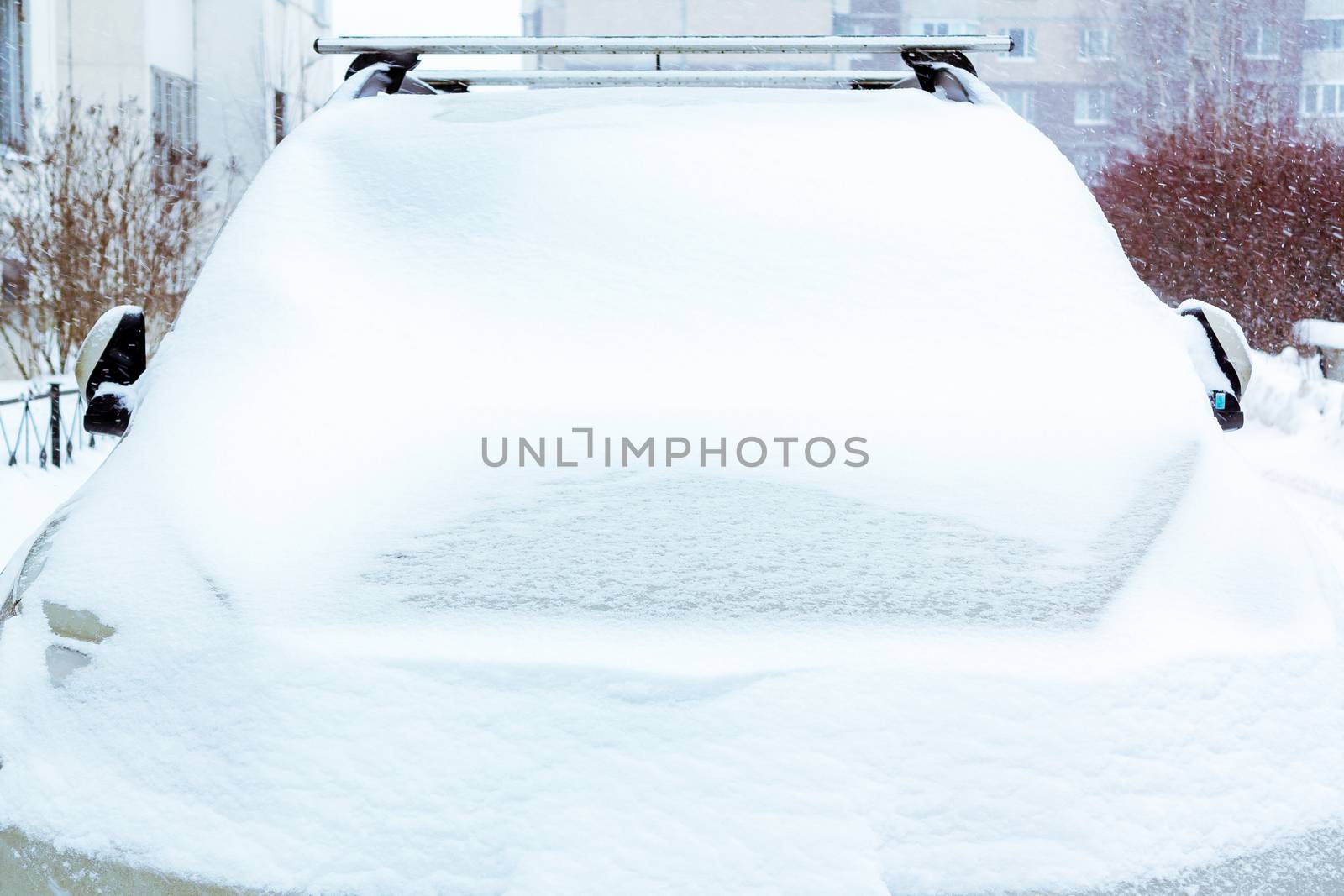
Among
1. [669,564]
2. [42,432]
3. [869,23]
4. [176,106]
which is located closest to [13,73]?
[42,432]

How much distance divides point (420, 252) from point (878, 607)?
45.4 inches

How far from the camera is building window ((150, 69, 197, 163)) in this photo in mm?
20047

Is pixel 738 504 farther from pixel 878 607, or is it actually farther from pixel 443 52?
pixel 443 52

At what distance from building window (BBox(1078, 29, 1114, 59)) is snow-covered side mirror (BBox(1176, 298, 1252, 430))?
52.2 metres

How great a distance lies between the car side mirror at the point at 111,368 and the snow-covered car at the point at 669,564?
15 millimetres

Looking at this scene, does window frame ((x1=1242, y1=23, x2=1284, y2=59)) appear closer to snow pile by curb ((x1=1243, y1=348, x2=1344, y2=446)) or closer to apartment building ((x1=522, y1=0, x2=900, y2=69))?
apartment building ((x1=522, y1=0, x2=900, y2=69))

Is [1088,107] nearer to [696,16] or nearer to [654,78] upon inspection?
[696,16]

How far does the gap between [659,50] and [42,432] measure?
6.79 meters

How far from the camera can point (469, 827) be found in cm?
157

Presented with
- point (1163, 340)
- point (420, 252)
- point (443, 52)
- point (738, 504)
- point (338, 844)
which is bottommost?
point (338, 844)

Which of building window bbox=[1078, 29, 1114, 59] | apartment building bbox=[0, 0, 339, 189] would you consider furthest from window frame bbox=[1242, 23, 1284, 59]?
apartment building bbox=[0, 0, 339, 189]

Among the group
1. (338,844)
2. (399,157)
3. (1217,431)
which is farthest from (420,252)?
(1217,431)

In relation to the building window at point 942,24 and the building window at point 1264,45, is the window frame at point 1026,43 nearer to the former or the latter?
the building window at point 942,24

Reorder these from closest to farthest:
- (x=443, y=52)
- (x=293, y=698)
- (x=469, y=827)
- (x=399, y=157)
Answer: (x=469, y=827) → (x=293, y=698) → (x=399, y=157) → (x=443, y=52)
